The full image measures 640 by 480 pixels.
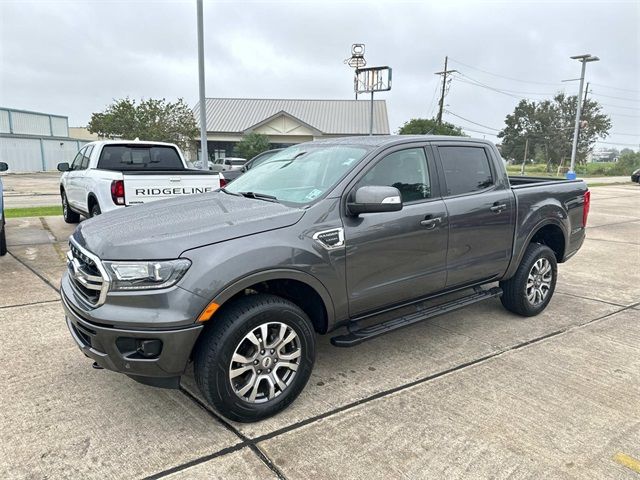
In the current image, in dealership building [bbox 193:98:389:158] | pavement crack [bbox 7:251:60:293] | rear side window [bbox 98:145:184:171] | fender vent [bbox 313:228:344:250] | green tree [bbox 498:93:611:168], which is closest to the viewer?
fender vent [bbox 313:228:344:250]

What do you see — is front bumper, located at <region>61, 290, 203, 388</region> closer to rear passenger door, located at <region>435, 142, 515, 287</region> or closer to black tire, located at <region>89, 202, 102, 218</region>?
rear passenger door, located at <region>435, 142, 515, 287</region>

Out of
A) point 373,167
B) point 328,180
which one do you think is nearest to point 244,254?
point 328,180

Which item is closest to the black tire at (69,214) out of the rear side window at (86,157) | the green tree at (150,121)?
the rear side window at (86,157)

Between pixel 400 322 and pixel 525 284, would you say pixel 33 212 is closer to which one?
pixel 400 322

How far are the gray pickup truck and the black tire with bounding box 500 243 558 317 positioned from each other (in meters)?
0.14

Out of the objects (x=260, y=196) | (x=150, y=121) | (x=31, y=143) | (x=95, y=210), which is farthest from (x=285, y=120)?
(x=260, y=196)

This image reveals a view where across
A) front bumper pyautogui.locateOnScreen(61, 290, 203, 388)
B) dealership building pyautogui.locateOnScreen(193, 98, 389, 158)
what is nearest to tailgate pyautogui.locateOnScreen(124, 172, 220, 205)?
front bumper pyautogui.locateOnScreen(61, 290, 203, 388)

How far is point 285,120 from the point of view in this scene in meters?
38.4

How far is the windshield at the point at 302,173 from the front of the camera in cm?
349

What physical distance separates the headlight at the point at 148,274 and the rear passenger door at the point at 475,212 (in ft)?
7.49

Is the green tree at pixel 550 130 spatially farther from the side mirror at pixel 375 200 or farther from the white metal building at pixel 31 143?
the side mirror at pixel 375 200

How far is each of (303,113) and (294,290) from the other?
3976cm

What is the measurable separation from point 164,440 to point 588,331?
3.95m

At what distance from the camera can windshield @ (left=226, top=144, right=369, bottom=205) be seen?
3487 millimetres
